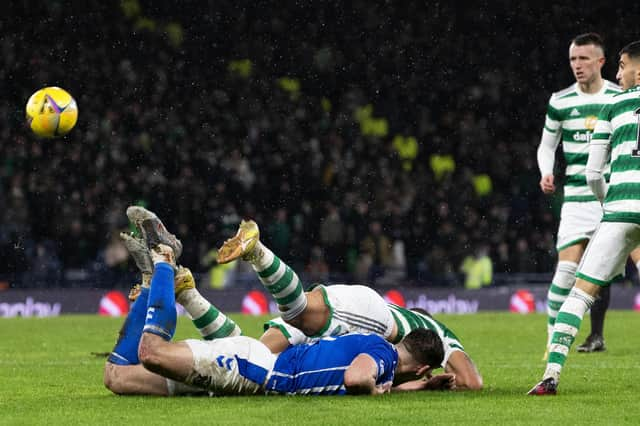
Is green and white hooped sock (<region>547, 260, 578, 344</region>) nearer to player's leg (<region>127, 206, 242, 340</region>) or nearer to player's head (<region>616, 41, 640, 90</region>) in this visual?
player's head (<region>616, 41, 640, 90</region>)

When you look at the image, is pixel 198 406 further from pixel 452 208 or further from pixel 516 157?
pixel 516 157

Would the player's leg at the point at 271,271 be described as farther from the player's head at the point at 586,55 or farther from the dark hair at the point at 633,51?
the player's head at the point at 586,55

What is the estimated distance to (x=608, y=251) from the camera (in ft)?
21.9

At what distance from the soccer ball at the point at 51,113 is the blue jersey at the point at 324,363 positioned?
Result: 560cm

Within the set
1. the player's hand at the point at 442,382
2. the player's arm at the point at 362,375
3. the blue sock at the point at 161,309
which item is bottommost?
the player's hand at the point at 442,382

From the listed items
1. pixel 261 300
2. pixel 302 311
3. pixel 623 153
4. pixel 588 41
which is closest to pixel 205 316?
pixel 302 311

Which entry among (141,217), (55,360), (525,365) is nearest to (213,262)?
(55,360)

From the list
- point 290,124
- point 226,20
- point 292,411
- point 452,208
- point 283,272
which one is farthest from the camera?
point 226,20

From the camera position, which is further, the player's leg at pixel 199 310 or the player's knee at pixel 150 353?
the player's leg at pixel 199 310

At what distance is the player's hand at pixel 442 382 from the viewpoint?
22.9 feet

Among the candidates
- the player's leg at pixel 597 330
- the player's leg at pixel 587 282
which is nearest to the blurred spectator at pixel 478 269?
the player's leg at pixel 597 330

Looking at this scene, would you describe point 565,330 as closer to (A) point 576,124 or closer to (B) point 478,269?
(A) point 576,124

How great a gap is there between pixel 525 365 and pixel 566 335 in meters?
2.53

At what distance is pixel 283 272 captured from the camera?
Result: 6.56m
